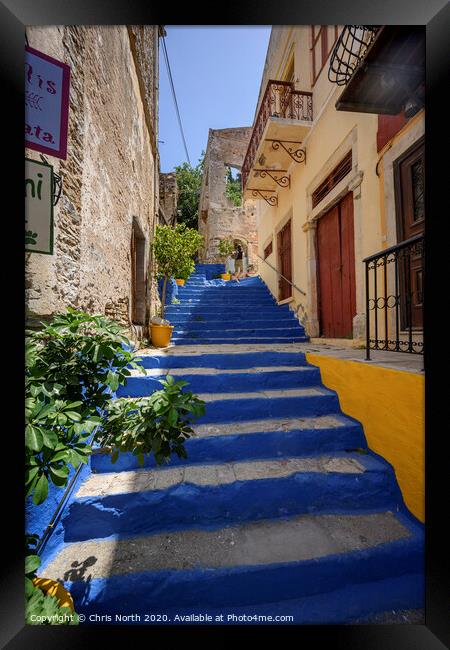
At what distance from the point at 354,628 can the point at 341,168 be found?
19.6 feet

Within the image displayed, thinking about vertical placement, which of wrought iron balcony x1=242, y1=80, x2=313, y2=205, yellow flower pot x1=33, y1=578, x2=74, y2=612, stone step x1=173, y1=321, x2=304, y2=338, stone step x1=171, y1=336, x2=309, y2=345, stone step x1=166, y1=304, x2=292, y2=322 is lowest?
yellow flower pot x1=33, y1=578, x2=74, y2=612

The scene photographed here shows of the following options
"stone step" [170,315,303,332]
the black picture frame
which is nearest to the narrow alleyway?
the black picture frame

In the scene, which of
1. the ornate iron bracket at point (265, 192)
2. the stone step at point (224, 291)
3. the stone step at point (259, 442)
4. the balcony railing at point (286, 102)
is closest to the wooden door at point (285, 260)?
the stone step at point (224, 291)

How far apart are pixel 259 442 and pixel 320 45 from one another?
7.68m

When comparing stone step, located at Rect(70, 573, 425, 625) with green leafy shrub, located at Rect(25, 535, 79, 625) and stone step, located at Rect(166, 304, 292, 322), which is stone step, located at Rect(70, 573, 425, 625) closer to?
green leafy shrub, located at Rect(25, 535, 79, 625)

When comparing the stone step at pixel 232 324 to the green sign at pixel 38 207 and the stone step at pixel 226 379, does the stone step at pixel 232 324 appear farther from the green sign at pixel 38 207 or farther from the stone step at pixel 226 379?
the green sign at pixel 38 207

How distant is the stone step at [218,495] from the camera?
1.90 m

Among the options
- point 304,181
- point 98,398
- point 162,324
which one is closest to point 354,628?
point 98,398

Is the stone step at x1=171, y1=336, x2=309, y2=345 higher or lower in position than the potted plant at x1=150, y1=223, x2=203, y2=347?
lower

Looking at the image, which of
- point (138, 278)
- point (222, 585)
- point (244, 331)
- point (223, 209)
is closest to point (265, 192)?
point (244, 331)

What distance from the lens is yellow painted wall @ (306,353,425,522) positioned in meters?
2.04

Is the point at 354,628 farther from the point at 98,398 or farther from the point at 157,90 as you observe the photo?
the point at 157,90

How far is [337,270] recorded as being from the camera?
213 inches

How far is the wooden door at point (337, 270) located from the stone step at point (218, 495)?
10.8 ft
